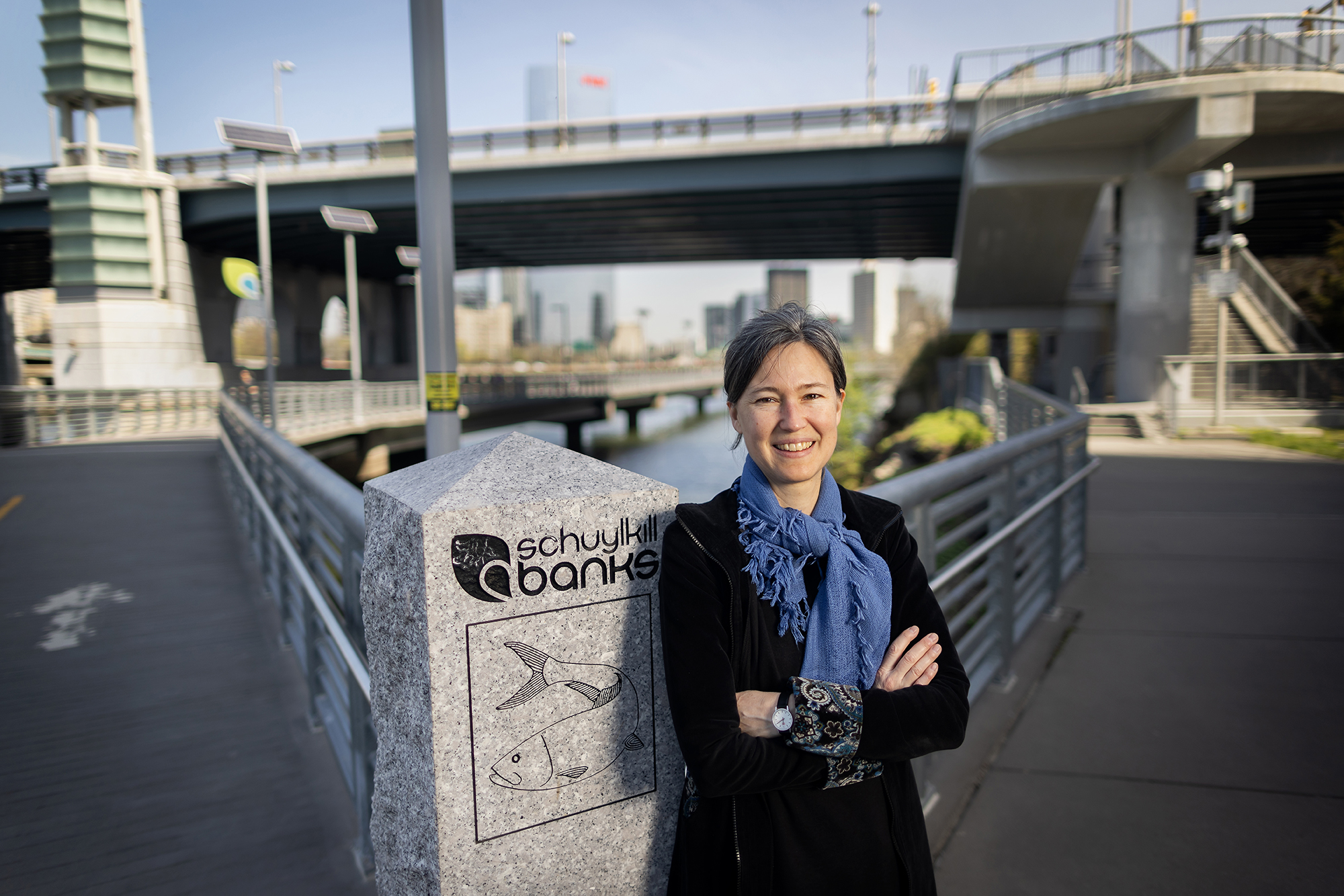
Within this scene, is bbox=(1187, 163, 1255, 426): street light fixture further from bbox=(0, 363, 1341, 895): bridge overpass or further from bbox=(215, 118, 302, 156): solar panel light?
bbox=(215, 118, 302, 156): solar panel light

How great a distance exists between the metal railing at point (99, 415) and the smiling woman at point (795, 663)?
2115cm

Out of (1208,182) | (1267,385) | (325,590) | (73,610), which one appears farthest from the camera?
(1267,385)

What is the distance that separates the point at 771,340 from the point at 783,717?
0.78m

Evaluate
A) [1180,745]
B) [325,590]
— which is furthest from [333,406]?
[1180,745]

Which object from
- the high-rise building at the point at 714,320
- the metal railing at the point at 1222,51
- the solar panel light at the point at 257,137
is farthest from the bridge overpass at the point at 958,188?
the high-rise building at the point at 714,320

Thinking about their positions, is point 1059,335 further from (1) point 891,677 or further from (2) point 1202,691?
(1) point 891,677

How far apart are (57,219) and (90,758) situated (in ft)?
118

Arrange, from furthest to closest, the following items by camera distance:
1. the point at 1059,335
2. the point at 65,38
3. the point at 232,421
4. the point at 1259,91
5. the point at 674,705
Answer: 1. the point at 1059,335
2. the point at 65,38
3. the point at 1259,91
4. the point at 232,421
5. the point at 674,705

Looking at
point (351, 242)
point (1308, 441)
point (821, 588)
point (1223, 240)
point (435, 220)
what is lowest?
point (1308, 441)

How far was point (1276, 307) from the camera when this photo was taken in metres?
22.9

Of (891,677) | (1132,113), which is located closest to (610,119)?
(1132,113)

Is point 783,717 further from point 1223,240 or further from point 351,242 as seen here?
point 351,242

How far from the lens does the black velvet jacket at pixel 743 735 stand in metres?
1.60

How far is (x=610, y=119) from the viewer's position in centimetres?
2678
